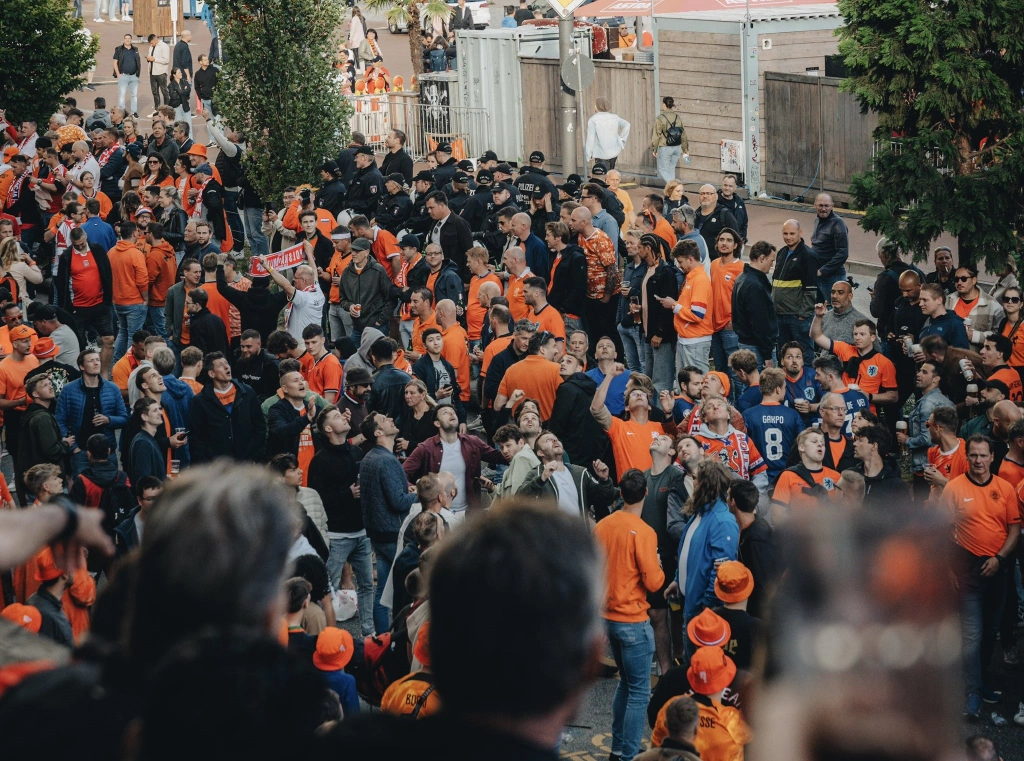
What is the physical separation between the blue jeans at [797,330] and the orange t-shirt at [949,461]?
150 inches

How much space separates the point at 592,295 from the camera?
12984 mm

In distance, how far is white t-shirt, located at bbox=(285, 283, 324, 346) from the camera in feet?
41.6

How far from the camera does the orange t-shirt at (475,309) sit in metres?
12.7

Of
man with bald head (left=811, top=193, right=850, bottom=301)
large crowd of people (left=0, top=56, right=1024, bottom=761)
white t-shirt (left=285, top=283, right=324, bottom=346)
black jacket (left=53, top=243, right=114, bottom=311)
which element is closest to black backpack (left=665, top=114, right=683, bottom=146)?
large crowd of people (left=0, top=56, right=1024, bottom=761)

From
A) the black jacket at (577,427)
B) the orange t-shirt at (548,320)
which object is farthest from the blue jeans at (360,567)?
the orange t-shirt at (548,320)

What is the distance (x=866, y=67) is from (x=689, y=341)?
2.91m

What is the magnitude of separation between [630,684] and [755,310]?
516 centimetres

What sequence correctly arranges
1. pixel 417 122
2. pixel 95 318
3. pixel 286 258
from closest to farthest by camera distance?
1. pixel 286 258
2. pixel 95 318
3. pixel 417 122

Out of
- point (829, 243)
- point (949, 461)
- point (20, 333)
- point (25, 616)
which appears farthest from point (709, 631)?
point (829, 243)

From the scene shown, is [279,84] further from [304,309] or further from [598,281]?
[598,281]

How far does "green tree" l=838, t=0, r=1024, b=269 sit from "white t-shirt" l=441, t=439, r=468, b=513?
4.98 meters

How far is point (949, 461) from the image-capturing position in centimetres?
848

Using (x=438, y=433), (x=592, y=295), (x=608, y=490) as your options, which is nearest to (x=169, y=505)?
(x=608, y=490)

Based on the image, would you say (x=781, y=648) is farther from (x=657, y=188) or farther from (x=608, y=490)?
(x=657, y=188)
